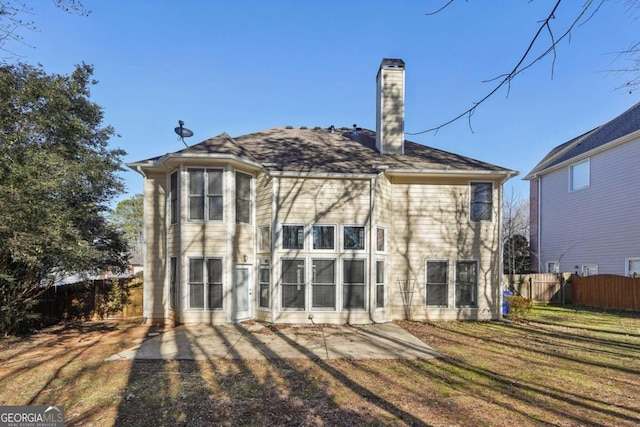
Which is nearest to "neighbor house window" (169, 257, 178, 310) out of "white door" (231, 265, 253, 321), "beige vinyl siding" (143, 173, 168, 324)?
"beige vinyl siding" (143, 173, 168, 324)

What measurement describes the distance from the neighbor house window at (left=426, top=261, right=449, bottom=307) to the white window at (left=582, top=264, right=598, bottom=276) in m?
10.1

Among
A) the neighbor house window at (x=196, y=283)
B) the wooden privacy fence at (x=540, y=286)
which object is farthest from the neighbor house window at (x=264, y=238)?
the wooden privacy fence at (x=540, y=286)

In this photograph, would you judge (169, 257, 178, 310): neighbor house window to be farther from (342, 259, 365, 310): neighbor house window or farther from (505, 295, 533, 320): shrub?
(505, 295, 533, 320): shrub

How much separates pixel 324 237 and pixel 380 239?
1.86 meters

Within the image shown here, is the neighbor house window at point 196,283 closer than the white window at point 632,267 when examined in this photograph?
Yes

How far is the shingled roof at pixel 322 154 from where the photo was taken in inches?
400

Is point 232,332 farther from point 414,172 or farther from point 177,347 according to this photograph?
point 414,172

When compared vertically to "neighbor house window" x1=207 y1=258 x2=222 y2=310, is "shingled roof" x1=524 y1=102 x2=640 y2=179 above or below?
above

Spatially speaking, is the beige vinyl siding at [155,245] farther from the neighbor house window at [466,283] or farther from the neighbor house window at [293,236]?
the neighbor house window at [466,283]

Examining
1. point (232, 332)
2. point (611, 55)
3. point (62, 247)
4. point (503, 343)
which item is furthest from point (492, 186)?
point (62, 247)

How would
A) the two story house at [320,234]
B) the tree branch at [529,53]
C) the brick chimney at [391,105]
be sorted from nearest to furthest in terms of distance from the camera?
the tree branch at [529,53] → the two story house at [320,234] → the brick chimney at [391,105]

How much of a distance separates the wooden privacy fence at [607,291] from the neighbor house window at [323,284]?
1206cm

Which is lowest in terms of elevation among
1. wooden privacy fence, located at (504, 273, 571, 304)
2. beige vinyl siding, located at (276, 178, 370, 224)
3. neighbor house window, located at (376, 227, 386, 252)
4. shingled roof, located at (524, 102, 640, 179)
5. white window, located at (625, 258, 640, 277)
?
wooden privacy fence, located at (504, 273, 571, 304)

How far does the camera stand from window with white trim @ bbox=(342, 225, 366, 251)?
10.1 meters
